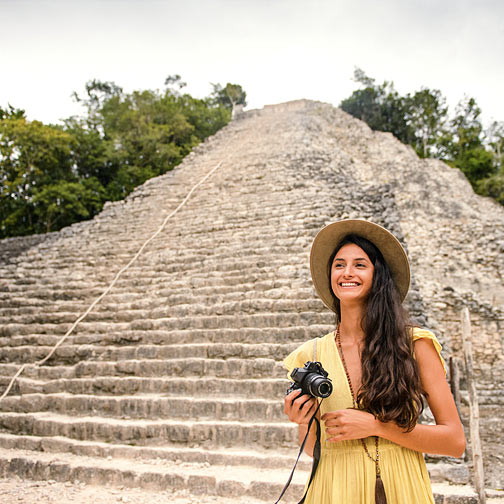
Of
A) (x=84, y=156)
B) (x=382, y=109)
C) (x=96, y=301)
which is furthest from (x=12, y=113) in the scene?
(x=382, y=109)

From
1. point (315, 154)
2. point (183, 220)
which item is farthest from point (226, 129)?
point (183, 220)

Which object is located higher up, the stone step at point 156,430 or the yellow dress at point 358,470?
the yellow dress at point 358,470

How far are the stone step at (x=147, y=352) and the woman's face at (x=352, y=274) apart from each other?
10.3 ft

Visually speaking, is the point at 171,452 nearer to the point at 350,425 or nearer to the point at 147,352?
the point at 147,352

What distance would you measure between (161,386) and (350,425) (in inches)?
139

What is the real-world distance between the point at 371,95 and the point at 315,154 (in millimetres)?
17170

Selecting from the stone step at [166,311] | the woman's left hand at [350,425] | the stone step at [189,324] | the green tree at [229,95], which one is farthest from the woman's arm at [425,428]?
the green tree at [229,95]

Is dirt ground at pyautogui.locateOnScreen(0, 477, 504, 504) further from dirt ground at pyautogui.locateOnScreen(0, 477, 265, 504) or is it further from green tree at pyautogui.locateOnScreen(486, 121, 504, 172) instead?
green tree at pyautogui.locateOnScreen(486, 121, 504, 172)

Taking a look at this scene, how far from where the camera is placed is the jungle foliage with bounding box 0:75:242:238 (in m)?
14.1

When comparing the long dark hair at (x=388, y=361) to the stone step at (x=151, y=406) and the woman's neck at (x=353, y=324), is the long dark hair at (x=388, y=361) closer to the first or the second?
the woman's neck at (x=353, y=324)

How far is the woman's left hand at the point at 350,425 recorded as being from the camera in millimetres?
1271

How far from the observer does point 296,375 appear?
1330 mm

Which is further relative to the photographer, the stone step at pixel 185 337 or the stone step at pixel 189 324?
the stone step at pixel 189 324

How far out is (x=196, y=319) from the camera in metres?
5.30
